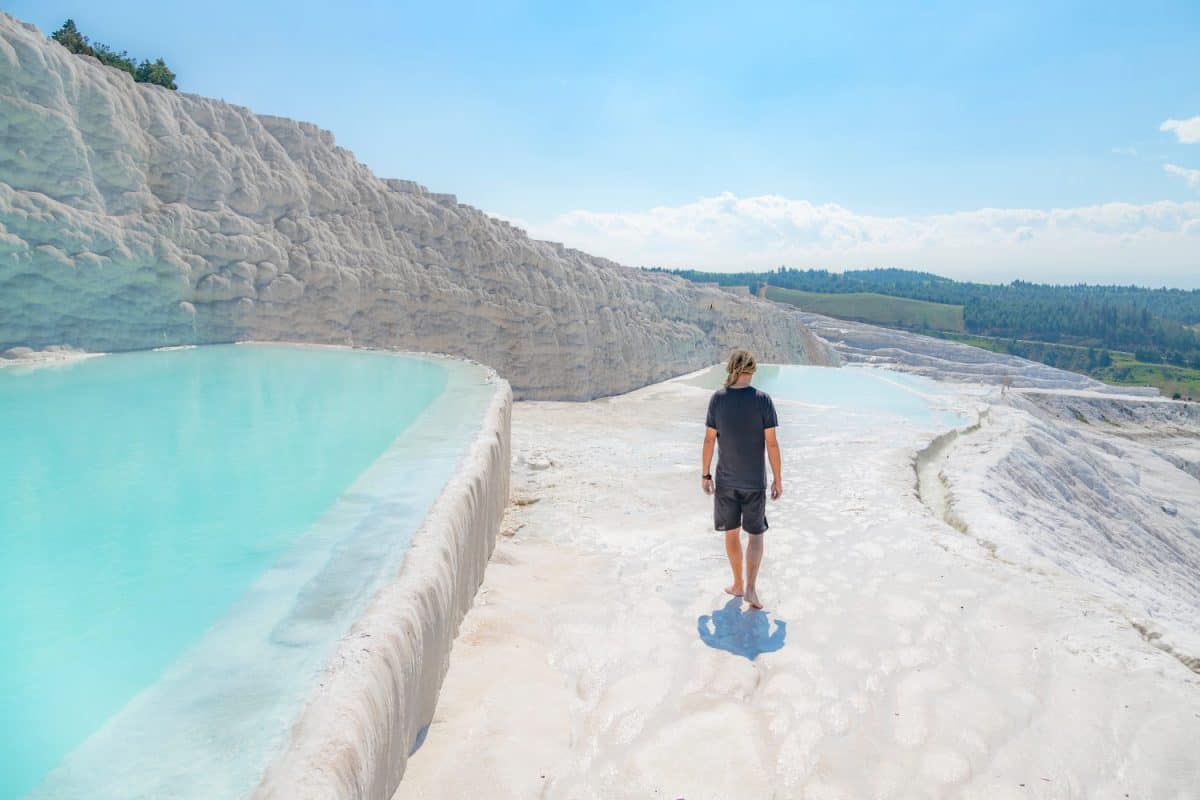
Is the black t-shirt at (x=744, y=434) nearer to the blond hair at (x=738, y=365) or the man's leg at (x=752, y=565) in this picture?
the blond hair at (x=738, y=365)

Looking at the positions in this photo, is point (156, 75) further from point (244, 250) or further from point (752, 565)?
point (752, 565)

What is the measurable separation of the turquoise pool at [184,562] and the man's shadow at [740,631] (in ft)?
5.02

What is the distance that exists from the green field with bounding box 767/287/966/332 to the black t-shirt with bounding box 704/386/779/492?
77789 mm

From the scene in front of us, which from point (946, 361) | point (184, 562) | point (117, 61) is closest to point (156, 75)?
point (117, 61)

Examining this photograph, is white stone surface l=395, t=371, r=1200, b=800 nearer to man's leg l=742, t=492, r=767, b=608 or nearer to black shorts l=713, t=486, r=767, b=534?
man's leg l=742, t=492, r=767, b=608

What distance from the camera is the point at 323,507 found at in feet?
12.4

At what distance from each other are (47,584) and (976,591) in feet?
15.0

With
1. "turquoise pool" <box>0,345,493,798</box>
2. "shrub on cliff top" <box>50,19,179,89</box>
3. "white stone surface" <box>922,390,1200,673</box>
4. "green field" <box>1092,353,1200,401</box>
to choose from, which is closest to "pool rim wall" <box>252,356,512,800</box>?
"turquoise pool" <box>0,345,493,798</box>

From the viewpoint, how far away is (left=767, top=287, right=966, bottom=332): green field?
78.1 m

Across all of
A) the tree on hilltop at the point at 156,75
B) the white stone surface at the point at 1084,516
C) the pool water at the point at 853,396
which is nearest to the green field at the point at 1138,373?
the pool water at the point at 853,396

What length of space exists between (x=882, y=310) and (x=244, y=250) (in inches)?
3114

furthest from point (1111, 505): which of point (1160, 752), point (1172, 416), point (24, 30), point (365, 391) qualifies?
point (1172, 416)

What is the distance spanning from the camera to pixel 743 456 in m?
3.61

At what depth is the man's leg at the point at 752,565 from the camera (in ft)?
12.1
